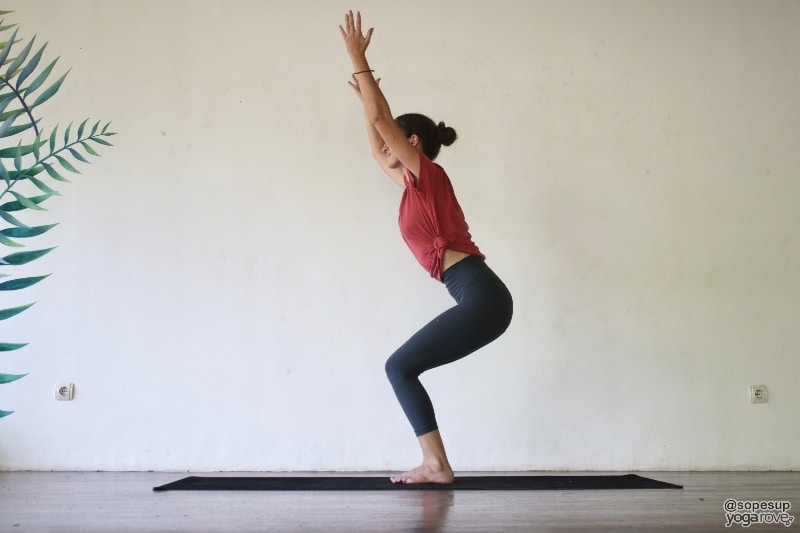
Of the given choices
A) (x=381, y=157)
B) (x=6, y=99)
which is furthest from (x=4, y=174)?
(x=381, y=157)

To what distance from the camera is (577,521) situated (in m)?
1.82

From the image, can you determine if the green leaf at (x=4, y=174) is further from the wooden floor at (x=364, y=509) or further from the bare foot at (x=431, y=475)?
the bare foot at (x=431, y=475)

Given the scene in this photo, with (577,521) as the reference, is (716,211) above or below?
above

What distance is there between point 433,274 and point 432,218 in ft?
0.71

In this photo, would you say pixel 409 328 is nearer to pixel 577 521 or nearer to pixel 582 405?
pixel 582 405

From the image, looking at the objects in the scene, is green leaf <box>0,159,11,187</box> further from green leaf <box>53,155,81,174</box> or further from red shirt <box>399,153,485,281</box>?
red shirt <box>399,153,485,281</box>

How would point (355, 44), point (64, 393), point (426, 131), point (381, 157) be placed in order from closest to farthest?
1. point (355, 44)
2. point (426, 131)
3. point (381, 157)
4. point (64, 393)

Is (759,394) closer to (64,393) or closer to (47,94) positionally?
(64,393)

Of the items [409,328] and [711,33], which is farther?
[711,33]

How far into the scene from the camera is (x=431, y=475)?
2539 millimetres

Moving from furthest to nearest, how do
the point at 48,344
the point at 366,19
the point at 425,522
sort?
1. the point at 366,19
2. the point at 48,344
3. the point at 425,522

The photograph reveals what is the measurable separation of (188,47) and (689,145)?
2559mm

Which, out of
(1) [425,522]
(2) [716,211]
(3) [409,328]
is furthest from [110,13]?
(2) [716,211]

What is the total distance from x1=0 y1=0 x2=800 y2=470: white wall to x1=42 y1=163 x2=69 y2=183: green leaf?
0.13 m
